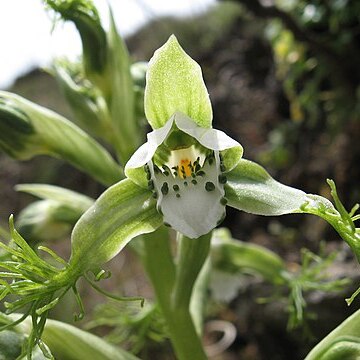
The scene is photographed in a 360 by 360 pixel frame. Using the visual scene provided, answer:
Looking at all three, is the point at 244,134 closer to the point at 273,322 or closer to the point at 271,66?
the point at 271,66

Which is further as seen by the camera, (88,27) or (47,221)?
(47,221)

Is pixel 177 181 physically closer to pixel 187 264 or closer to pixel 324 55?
pixel 187 264

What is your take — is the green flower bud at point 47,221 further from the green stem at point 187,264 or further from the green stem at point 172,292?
the green stem at point 187,264

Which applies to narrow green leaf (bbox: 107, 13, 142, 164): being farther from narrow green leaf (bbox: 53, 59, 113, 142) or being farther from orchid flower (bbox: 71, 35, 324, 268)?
orchid flower (bbox: 71, 35, 324, 268)

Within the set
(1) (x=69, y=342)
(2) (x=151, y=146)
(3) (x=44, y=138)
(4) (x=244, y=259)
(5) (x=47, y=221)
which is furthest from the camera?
(4) (x=244, y=259)

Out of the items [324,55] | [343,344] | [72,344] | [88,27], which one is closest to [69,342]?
[72,344]

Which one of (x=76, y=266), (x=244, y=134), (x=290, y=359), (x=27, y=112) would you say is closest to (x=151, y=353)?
(x=290, y=359)
